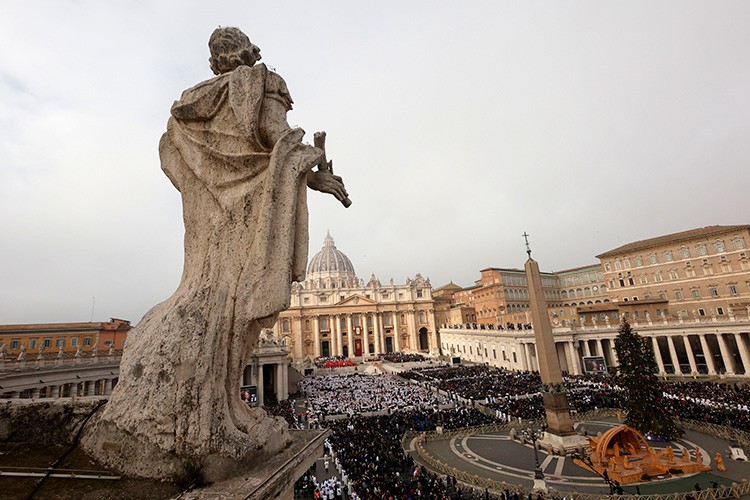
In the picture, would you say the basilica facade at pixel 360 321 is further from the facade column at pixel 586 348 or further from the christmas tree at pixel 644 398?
the christmas tree at pixel 644 398

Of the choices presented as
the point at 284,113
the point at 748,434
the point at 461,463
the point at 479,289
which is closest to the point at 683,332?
the point at 748,434

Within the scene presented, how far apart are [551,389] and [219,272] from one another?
20462 mm

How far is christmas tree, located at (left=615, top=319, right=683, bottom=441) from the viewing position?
1906 cm

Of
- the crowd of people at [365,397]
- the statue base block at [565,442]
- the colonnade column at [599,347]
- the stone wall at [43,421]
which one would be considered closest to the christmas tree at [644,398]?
the statue base block at [565,442]

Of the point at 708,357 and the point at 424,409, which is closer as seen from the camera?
the point at 424,409

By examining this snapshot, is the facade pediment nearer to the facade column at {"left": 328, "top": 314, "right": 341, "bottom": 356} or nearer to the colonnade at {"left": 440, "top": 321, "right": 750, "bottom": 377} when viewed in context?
the facade column at {"left": 328, "top": 314, "right": 341, "bottom": 356}

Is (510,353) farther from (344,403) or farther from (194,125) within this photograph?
(194,125)

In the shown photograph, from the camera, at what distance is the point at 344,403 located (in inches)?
1218

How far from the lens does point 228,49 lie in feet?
15.0

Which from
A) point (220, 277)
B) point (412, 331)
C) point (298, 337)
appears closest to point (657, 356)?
point (220, 277)

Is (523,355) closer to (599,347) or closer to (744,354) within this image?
(599,347)

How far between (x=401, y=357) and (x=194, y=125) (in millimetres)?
67949

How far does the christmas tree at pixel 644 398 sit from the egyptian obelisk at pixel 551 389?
345 cm

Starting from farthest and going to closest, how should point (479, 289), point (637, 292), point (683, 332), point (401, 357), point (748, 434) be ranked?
point (479, 289)
point (401, 357)
point (637, 292)
point (683, 332)
point (748, 434)
